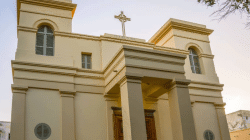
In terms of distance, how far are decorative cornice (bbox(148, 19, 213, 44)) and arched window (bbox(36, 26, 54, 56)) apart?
6493mm

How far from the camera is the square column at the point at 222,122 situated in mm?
14773

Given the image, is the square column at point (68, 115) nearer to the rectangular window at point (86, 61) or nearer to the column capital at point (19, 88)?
the column capital at point (19, 88)

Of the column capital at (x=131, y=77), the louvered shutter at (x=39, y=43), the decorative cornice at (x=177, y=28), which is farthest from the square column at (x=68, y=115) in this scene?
the decorative cornice at (x=177, y=28)

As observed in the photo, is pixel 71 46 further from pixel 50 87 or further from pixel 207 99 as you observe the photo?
pixel 207 99

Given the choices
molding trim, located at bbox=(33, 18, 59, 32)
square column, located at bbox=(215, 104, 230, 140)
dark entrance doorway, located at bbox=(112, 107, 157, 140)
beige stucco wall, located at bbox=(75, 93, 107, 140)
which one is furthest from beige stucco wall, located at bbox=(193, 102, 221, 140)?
molding trim, located at bbox=(33, 18, 59, 32)

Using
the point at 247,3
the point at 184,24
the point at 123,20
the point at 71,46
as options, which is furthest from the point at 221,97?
the point at 247,3

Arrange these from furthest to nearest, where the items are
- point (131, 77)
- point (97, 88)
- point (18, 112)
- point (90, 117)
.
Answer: point (97, 88), point (90, 117), point (18, 112), point (131, 77)

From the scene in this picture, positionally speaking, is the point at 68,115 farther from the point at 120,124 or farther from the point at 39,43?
the point at 39,43

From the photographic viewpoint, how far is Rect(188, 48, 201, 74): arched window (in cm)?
1611

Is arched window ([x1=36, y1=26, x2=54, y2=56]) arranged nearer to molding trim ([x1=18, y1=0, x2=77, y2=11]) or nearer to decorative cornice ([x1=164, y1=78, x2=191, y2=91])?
molding trim ([x1=18, y1=0, x2=77, y2=11])

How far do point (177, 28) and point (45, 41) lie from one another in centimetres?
744

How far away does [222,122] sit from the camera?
15016 mm

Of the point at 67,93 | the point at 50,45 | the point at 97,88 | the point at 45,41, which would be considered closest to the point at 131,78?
the point at 97,88

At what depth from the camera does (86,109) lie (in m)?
12.7
